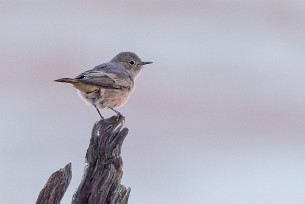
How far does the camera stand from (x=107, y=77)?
803cm

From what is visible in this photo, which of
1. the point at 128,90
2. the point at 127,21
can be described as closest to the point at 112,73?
the point at 128,90

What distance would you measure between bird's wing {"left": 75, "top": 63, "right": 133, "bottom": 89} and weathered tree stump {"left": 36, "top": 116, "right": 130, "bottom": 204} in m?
1.71

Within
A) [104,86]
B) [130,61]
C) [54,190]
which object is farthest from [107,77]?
[54,190]

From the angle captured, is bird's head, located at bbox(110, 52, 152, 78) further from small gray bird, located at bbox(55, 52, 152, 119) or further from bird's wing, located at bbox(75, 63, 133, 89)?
small gray bird, located at bbox(55, 52, 152, 119)

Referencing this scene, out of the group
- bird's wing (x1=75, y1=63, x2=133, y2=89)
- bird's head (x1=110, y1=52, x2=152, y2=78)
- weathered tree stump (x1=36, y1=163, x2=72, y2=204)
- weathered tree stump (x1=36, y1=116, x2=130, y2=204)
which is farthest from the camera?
bird's head (x1=110, y1=52, x2=152, y2=78)

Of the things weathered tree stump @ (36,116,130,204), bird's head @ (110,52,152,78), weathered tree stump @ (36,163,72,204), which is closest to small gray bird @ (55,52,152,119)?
bird's head @ (110,52,152,78)

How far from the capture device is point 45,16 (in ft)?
79.6

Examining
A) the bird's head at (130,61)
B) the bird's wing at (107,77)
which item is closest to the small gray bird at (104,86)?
the bird's wing at (107,77)

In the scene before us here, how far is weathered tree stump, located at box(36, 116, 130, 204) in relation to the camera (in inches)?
209

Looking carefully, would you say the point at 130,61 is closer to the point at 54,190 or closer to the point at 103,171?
the point at 103,171

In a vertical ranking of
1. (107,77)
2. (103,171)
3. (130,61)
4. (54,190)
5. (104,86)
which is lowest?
(54,190)

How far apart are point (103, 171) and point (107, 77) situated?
267 cm

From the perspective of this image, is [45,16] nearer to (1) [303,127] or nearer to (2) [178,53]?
(2) [178,53]

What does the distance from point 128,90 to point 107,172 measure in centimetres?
290
